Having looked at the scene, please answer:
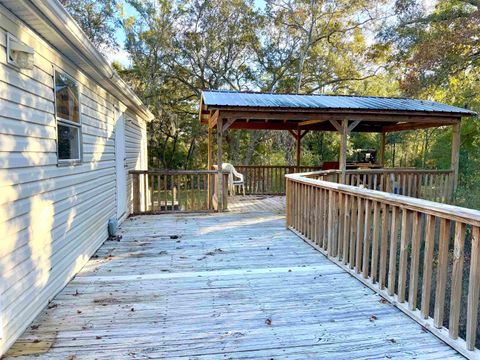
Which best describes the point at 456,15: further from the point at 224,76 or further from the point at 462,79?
the point at 224,76

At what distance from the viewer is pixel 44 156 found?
9.73 ft

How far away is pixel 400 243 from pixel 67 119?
386 cm

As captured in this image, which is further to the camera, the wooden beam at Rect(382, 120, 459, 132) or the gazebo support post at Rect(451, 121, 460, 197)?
the wooden beam at Rect(382, 120, 459, 132)

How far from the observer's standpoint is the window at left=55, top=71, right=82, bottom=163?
3385 mm

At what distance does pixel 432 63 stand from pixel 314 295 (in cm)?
1027

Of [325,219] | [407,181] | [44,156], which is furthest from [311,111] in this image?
[44,156]

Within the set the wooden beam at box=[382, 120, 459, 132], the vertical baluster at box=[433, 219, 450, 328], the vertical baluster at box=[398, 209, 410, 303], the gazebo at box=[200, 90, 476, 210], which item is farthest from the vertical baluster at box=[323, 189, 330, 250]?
the wooden beam at box=[382, 120, 459, 132]

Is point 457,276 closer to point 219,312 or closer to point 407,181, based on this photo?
point 219,312

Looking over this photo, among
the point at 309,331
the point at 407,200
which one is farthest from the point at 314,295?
the point at 407,200

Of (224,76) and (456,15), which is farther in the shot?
(224,76)

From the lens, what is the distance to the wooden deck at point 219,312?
228 cm

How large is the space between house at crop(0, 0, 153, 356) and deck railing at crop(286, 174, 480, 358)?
294 cm

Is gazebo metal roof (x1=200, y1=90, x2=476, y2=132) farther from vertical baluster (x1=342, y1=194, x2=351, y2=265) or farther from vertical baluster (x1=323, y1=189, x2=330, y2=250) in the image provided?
vertical baluster (x1=342, y1=194, x2=351, y2=265)

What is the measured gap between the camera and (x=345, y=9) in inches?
710
